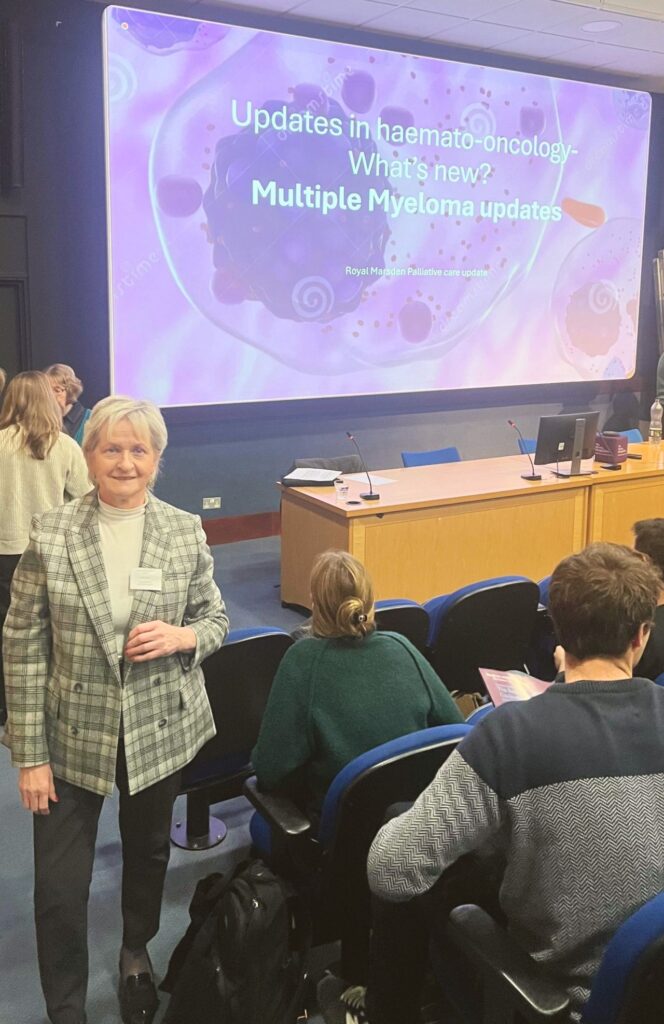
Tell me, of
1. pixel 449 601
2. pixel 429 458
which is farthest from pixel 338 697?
pixel 429 458

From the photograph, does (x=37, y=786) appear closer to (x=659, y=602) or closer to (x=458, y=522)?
(x=659, y=602)

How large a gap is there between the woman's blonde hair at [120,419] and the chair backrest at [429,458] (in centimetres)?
384

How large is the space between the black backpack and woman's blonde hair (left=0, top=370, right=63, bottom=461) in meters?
2.00

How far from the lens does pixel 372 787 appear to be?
1.80 meters

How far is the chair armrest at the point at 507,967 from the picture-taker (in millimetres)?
1376

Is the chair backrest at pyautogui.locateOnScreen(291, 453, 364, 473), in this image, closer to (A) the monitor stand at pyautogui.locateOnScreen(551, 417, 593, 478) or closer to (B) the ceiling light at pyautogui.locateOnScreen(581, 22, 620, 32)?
(A) the monitor stand at pyautogui.locateOnScreen(551, 417, 593, 478)

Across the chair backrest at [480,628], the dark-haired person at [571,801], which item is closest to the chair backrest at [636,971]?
the dark-haired person at [571,801]

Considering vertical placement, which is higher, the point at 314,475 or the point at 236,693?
the point at 314,475

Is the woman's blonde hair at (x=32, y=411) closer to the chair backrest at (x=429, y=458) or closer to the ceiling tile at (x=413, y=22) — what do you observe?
the chair backrest at (x=429, y=458)

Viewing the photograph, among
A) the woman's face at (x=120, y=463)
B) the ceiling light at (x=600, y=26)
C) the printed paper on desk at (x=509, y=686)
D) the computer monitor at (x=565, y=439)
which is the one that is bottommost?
the printed paper on desk at (x=509, y=686)

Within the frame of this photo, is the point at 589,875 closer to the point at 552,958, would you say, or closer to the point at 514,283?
the point at 552,958

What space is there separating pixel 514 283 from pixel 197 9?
9.80ft

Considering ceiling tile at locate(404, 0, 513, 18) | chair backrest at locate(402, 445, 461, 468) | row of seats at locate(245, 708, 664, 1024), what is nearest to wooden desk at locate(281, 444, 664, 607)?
chair backrest at locate(402, 445, 461, 468)

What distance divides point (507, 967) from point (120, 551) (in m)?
1.06
